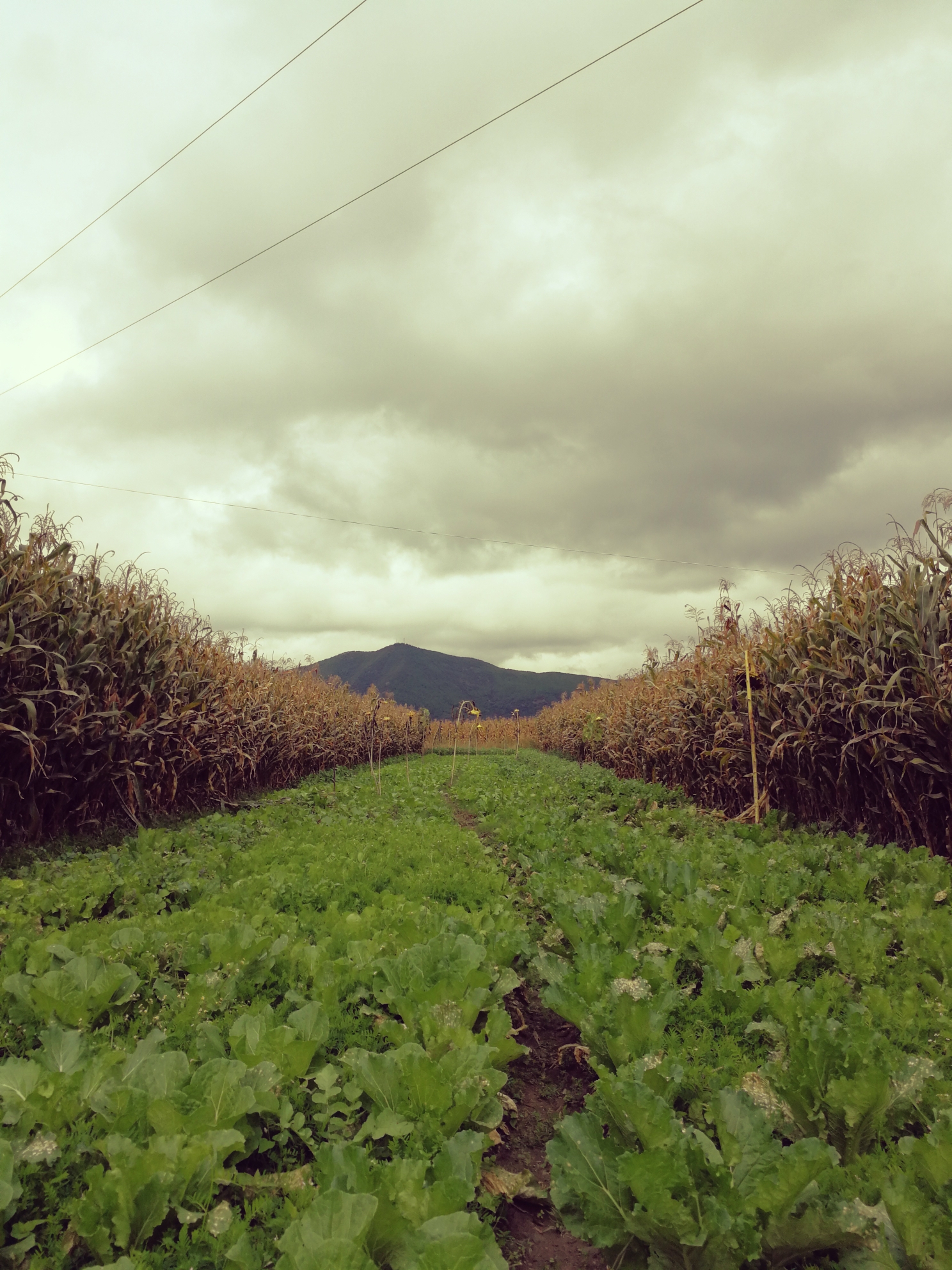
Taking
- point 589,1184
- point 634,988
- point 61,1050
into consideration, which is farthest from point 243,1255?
point 634,988

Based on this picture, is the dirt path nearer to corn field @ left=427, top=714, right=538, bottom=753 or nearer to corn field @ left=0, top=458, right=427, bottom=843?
corn field @ left=0, top=458, right=427, bottom=843

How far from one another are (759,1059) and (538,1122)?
973 millimetres

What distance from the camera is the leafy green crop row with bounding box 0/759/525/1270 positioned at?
181 cm

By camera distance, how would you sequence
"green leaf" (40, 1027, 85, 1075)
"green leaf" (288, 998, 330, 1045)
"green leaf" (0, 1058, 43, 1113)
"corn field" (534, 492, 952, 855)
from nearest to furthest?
"green leaf" (0, 1058, 43, 1113) < "green leaf" (40, 1027, 85, 1075) < "green leaf" (288, 998, 330, 1045) < "corn field" (534, 492, 952, 855)

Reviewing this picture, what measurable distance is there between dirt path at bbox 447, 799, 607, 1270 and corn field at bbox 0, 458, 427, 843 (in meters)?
4.88

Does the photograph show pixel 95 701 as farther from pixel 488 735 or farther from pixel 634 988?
pixel 488 735

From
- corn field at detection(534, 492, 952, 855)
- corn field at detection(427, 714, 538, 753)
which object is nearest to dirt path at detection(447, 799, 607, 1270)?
corn field at detection(534, 492, 952, 855)

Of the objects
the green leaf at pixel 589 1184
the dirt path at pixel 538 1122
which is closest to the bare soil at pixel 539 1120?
the dirt path at pixel 538 1122

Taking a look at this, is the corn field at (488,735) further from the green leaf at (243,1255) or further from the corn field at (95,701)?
the green leaf at (243,1255)

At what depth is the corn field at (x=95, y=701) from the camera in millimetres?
6391

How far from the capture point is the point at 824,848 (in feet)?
20.0

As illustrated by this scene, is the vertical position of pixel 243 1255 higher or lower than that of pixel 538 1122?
higher

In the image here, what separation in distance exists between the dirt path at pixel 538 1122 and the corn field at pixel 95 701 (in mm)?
4881

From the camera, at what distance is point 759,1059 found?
284 centimetres
